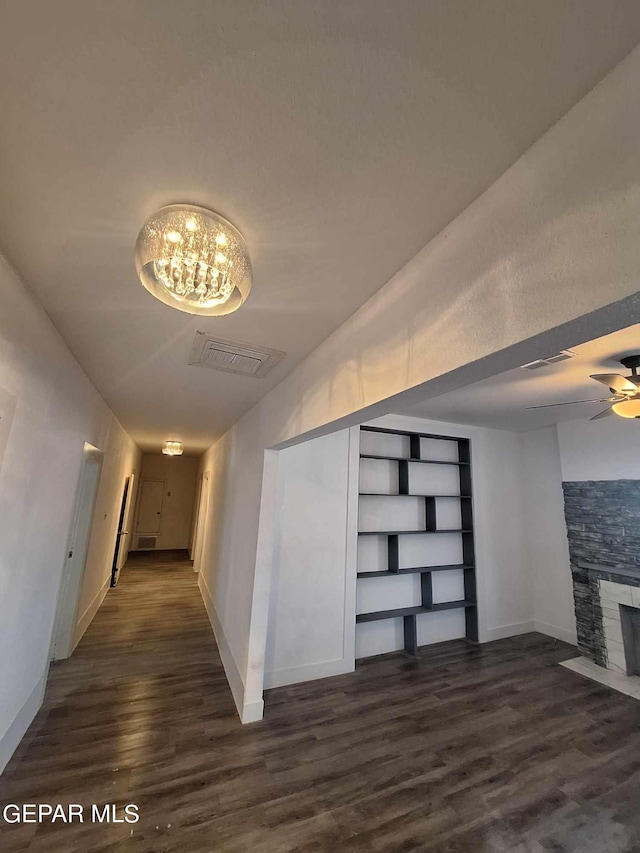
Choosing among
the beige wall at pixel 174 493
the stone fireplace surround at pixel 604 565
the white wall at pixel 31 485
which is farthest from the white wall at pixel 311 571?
the beige wall at pixel 174 493

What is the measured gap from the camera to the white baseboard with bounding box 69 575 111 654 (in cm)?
342

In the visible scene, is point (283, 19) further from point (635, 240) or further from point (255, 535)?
point (255, 535)

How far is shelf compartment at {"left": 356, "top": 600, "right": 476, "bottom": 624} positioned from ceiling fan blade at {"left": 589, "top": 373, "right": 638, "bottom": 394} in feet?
9.50

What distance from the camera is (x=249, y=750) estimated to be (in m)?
2.17

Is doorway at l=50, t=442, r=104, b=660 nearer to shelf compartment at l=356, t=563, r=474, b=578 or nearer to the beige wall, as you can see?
shelf compartment at l=356, t=563, r=474, b=578

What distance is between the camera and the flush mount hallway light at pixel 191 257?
977 millimetres

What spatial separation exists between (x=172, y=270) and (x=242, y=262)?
0.22 metres

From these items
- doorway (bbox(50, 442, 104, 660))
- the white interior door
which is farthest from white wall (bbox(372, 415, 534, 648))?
the white interior door

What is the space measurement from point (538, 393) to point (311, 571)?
8.91 ft

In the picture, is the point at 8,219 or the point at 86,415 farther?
the point at 86,415

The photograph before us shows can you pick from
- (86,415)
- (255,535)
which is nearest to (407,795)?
(255,535)

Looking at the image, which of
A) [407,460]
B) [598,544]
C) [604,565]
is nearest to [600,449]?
[598,544]

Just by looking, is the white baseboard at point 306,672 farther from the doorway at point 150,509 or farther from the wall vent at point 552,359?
the doorway at point 150,509

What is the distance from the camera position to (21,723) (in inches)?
83.8
